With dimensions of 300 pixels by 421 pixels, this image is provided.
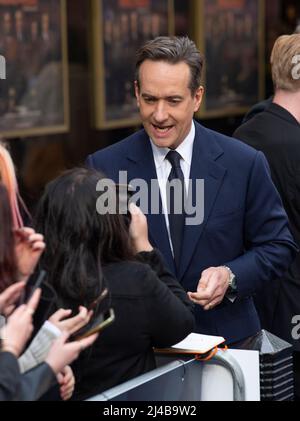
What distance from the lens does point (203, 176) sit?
3703 millimetres

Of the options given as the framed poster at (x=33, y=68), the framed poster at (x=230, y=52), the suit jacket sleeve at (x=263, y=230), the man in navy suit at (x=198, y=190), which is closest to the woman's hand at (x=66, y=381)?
the man in navy suit at (x=198, y=190)

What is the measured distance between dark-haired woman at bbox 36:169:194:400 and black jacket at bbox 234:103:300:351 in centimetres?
146

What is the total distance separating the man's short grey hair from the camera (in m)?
3.64

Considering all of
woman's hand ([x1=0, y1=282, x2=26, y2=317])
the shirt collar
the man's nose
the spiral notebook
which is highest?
the man's nose

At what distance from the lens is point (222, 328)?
3.70 m

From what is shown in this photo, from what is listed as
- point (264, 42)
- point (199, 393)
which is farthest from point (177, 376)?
point (264, 42)

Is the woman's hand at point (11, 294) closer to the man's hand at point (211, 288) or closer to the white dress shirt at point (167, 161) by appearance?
the man's hand at point (211, 288)

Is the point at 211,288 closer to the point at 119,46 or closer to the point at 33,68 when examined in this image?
the point at 33,68

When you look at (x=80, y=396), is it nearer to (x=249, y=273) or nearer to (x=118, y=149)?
(x=249, y=273)

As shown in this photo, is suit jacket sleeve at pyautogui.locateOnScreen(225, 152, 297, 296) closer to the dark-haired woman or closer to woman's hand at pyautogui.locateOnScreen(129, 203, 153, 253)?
woman's hand at pyautogui.locateOnScreen(129, 203, 153, 253)

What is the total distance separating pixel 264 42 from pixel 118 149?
4955mm

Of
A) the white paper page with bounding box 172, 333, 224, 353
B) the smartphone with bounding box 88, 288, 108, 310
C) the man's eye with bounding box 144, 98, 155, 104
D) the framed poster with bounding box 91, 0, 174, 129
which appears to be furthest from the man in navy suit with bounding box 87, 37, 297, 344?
the framed poster with bounding box 91, 0, 174, 129
